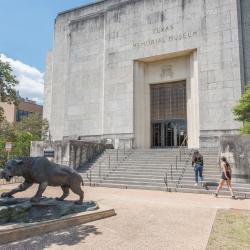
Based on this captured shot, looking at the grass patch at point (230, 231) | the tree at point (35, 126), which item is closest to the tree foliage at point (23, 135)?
the tree at point (35, 126)

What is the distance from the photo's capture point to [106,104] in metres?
28.2

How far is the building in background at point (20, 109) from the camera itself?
60.3 meters

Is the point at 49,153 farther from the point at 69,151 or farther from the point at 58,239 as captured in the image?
the point at 58,239

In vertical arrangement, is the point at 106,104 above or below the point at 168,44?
below

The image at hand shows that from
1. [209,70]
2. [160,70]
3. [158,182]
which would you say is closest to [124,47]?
[160,70]

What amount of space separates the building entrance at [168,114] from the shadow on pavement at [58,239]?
21019 mm

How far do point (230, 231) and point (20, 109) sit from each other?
61.1 metres

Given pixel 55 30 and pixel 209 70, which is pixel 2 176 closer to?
pixel 209 70

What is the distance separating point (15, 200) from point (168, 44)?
2196 cm

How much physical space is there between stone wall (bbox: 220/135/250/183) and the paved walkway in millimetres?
3914

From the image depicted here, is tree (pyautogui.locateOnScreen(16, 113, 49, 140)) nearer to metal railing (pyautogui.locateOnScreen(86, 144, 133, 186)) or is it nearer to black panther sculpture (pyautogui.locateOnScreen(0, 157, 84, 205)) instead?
metal railing (pyautogui.locateOnScreen(86, 144, 133, 186))

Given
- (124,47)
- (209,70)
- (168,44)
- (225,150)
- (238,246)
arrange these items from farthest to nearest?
(124,47) < (168,44) < (209,70) < (225,150) < (238,246)

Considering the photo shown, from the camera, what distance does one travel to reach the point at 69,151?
64.6 feet

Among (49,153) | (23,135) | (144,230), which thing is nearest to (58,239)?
(144,230)
